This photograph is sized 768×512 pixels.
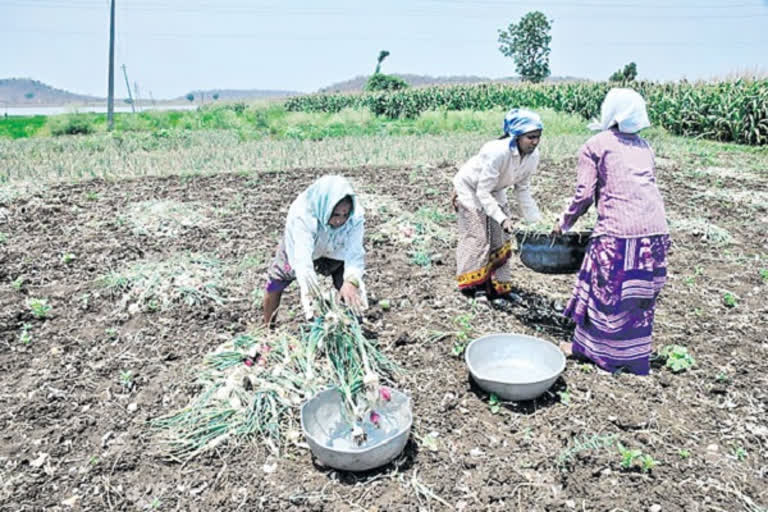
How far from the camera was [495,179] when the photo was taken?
3.52m

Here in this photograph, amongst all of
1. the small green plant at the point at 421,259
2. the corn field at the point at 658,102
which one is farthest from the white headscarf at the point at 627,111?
the corn field at the point at 658,102

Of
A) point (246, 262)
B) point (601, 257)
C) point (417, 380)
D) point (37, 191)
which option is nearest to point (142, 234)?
point (246, 262)

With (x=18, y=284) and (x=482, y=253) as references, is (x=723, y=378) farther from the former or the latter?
(x=18, y=284)

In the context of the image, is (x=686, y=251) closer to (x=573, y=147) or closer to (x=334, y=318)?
(x=334, y=318)

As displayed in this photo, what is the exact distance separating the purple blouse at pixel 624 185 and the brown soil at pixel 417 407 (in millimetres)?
870

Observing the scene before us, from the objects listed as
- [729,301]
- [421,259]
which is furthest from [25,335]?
[729,301]

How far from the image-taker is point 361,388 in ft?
8.59

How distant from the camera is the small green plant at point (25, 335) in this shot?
137 inches

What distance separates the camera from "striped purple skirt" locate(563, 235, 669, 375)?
2.85 meters

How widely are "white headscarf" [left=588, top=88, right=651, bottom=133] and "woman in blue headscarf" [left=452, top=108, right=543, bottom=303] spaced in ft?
1.72

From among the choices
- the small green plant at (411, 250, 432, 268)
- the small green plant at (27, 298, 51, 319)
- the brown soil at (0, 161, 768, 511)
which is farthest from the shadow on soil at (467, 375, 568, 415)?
the small green plant at (27, 298, 51, 319)

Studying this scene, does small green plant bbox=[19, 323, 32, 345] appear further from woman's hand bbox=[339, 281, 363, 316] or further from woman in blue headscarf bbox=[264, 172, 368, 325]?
woman's hand bbox=[339, 281, 363, 316]

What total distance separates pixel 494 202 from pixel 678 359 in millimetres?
1462

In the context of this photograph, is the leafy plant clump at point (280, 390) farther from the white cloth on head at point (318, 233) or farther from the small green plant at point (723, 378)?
the small green plant at point (723, 378)
